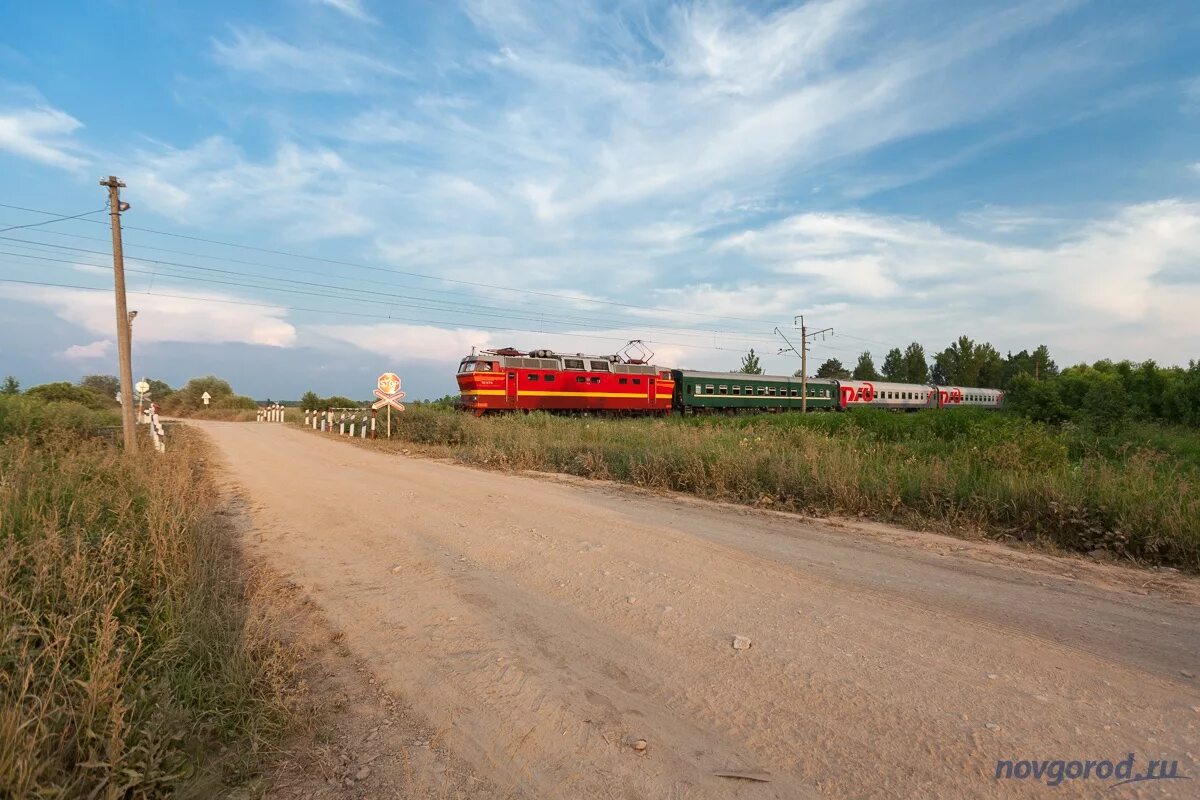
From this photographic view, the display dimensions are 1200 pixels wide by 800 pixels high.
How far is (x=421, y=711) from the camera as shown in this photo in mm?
3305

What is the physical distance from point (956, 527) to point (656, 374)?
27.9 metres

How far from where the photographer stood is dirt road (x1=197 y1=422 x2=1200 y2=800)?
2789 millimetres

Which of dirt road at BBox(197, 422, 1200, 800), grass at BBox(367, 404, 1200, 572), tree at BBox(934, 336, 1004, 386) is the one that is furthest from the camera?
tree at BBox(934, 336, 1004, 386)

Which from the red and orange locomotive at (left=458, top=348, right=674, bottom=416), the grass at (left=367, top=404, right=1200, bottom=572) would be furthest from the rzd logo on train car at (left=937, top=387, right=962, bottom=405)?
the grass at (left=367, top=404, right=1200, bottom=572)

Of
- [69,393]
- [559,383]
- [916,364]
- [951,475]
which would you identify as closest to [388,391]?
[559,383]

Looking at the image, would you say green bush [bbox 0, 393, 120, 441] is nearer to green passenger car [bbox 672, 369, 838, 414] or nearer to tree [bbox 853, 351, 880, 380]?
green passenger car [bbox 672, 369, 838, 414]

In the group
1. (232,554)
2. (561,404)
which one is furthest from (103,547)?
(561,404)

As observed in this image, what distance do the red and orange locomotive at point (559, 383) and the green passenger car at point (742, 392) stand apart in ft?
4.51

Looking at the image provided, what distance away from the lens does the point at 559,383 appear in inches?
1198

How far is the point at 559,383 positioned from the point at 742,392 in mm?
13671

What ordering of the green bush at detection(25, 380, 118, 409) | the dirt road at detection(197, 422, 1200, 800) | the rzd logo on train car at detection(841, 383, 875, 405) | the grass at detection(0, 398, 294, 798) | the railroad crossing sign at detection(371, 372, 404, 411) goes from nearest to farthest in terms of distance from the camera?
the grass at detection(0, 398, 294, 798) → the dirt road at detection(197, 422, 1200, 800) → the railroad crossing sign at detection(371, 372, 404, 411) → the green bush at detection(25, 380, 118, 409) → the rzd logo on train car at detection(841, 383, 875, 405)

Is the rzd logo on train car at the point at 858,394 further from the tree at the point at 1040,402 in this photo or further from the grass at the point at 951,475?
the grass at the point at 951,475

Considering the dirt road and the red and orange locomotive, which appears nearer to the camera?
the dirt road

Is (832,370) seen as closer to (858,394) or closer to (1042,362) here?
(1042,362)
